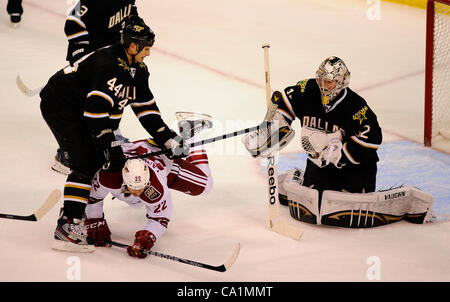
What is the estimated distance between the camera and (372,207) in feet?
15.3

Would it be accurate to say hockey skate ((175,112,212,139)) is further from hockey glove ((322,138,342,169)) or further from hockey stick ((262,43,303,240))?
hockey glove ((322,138,342,169))

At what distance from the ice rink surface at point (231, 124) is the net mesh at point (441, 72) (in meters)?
0.16

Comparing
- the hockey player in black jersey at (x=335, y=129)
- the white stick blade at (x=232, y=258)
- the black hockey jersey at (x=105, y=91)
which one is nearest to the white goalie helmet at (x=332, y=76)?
the hockey player in black jersey at (x=335, y=129)

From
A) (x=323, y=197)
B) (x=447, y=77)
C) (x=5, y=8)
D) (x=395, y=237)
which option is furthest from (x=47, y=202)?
(x=5, y=8)

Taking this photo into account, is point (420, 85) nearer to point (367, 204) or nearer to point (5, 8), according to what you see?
point (367, 204)

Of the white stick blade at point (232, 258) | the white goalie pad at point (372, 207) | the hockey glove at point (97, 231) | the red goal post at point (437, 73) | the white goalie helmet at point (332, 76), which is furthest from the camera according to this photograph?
the red goal post at point (437, 73)

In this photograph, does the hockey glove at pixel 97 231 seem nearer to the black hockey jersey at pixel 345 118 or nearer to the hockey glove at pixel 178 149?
the hockey glove at pixel 178 149

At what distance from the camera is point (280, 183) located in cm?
503

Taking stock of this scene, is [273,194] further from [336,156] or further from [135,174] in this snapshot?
[135,174]

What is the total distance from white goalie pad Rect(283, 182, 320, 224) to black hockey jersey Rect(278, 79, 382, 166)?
251 millimetres

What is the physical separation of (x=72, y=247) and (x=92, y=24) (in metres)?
1.50

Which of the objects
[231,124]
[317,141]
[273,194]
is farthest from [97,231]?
[231,124]

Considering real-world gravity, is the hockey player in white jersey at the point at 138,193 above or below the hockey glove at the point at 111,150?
below

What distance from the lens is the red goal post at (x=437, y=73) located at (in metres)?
6.03
